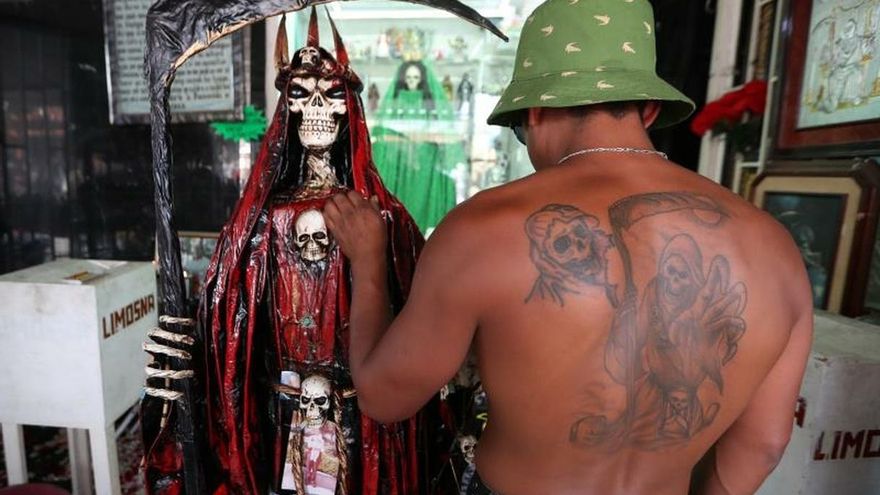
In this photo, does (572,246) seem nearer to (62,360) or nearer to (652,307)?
(652,307)

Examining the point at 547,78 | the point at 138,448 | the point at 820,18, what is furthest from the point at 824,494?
the point at 138,448

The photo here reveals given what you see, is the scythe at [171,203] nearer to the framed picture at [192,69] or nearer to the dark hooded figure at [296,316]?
the dark hooded figure at [296,316]

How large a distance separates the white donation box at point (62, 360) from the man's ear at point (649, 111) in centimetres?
195

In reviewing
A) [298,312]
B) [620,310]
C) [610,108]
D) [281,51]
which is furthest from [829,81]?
[298,312]

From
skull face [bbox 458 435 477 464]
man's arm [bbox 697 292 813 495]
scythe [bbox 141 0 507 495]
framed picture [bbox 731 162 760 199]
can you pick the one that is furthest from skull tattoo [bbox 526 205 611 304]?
framed picture [bbox 731 162 760 199]

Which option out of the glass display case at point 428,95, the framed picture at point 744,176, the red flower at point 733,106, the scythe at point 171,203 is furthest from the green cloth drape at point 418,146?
the scythe at point 171,203

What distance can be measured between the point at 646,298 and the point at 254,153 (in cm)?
305

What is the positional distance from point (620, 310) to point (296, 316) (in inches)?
33.6

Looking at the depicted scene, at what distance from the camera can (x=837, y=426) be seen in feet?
4.70

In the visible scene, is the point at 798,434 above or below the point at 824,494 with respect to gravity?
above

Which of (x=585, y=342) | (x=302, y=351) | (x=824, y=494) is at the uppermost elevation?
(x=585, y=342)

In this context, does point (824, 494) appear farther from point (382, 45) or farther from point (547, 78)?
point (382, 45)

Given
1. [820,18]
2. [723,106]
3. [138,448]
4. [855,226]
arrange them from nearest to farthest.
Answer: [855,226]
[820,18]
[138,448]
[723,106]

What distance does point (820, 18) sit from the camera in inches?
91.7
